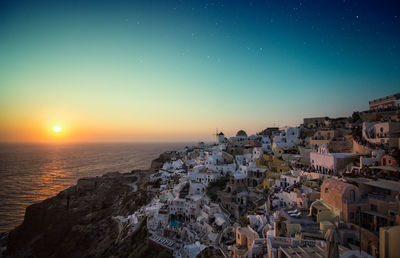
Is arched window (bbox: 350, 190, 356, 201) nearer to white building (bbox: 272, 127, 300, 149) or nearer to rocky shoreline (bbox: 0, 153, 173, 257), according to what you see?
rocky shoreline (bbox: 0, 153, 173, 257)

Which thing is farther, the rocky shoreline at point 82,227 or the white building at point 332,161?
the rocky shoreline at point 82,227

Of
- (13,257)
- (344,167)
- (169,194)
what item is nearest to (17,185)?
(13,257)

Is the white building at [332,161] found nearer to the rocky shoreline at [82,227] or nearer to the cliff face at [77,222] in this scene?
the rocky shoreline at [82,227]

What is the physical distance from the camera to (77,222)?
108 ft

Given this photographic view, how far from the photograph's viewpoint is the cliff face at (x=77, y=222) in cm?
2739

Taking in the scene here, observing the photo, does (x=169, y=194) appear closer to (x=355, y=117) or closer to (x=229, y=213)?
(x=229, y=213)

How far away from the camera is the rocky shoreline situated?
22.9 metres

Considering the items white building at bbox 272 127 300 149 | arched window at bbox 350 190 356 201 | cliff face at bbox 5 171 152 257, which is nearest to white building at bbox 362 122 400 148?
arched window at bbox 350 190 356 201

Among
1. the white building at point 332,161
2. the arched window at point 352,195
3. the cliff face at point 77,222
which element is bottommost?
the cliff face at point 77,222

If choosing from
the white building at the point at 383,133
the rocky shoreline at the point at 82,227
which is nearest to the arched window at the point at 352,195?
the white building at the point at 383,133

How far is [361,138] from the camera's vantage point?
2025 centimetres

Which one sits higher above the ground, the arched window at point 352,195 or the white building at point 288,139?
the white building at point 288,139

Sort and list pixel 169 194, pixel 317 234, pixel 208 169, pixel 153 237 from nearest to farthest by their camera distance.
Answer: pixel 317 234 < pixel 153 237 < pixel 169 194 < pixel 208 169

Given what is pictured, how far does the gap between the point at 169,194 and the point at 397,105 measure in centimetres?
3176
